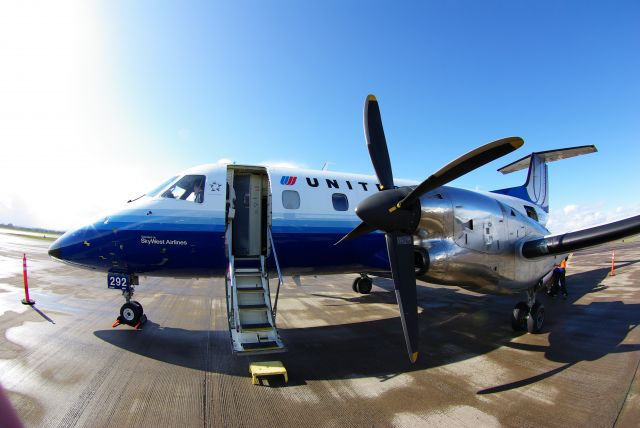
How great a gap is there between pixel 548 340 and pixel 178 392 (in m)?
7.60

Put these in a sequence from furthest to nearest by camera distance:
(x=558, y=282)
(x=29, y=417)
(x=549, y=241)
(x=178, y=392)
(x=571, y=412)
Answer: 1. (x=558, y=282)
2. (x=549, y=241)
3. (x=178, y=392)
4. (x=571, y=412)
5. (x=29, y=417)

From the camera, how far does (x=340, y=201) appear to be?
344 inches

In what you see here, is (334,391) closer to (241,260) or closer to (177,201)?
(241,260)

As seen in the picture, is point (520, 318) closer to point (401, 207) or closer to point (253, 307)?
point (401, 207)

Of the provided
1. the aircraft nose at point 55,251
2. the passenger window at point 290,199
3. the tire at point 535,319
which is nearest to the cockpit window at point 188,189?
the passenger window at point 290,199

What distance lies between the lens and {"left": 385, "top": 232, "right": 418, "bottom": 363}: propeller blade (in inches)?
222

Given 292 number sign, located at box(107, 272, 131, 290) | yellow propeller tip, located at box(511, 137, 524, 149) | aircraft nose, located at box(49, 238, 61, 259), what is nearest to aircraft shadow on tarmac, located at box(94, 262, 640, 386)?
→ 292 number sign, located at box(107, 272, 131, 290)

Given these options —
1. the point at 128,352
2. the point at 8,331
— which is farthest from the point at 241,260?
the point at 8,331

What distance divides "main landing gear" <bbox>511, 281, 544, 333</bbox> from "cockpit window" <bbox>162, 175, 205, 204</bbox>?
801 centimetres

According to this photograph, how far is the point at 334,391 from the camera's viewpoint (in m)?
4.89

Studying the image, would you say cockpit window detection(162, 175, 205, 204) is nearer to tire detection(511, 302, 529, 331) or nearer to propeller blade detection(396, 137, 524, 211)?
propeller blade detection(396, 137, 524, 211)

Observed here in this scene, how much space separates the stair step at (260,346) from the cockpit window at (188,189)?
129 inches

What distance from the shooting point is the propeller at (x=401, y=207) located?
534 centimetres

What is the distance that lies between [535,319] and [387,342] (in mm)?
3695
